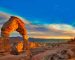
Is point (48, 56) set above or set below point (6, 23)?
Answer: below

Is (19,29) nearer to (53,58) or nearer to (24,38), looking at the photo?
(24,38)

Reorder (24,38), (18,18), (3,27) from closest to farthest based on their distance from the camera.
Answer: (3,27), (18,18), (24,38)

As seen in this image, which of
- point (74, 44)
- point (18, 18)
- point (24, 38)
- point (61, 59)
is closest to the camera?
point (61, 59)

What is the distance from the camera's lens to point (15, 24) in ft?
129

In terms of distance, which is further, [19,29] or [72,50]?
[19,29]

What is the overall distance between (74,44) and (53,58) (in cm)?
188

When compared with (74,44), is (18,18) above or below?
above

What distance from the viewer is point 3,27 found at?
37688mm

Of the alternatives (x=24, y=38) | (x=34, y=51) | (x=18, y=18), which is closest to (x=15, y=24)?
(x=18, y=18)

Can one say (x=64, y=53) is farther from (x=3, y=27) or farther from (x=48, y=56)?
(x=3, y=27)

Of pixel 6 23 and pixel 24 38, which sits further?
pixel 24 38

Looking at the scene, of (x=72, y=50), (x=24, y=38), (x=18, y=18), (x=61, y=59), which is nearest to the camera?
(x=61, y=59)

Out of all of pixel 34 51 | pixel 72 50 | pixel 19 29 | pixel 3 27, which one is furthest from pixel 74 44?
pixel 19 29

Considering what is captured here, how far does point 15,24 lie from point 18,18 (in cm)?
131
